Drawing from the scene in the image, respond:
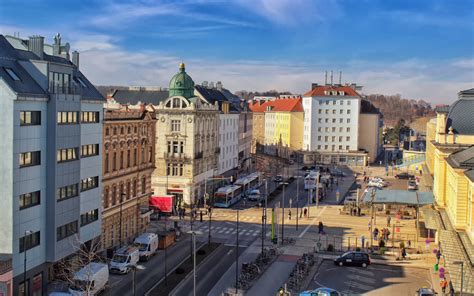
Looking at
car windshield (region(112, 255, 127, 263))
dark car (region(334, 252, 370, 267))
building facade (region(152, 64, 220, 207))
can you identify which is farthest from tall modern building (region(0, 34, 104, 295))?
building facade (region(152, 64, 220, 207))

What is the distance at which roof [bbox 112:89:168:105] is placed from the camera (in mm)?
92375

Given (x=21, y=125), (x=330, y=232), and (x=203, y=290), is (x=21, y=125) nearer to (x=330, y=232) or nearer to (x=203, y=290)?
(x=203, y=290)

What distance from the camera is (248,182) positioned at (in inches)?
3755

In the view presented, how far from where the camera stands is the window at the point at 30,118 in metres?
38.6

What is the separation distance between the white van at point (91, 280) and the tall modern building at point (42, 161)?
2767 mm

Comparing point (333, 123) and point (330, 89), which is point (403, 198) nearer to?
point (333, 123)

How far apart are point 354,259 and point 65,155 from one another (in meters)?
25.9

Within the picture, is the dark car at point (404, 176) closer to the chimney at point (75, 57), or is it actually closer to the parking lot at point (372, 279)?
the parking lot at point (372, 279)

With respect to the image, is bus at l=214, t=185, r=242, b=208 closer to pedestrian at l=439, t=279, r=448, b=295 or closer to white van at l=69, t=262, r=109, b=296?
white van at l=69, t=262, r=109, b=296

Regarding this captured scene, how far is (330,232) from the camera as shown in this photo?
67.6 metres

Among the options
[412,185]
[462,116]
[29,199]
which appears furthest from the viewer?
[412,185]

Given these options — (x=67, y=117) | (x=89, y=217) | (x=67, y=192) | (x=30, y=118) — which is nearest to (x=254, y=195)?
(x=89, y=217)

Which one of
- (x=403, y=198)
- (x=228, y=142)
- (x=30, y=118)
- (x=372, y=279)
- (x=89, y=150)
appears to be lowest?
(x=372, y=279)

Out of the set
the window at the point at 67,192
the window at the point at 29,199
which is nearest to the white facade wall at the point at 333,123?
the window at the point at 67,192
